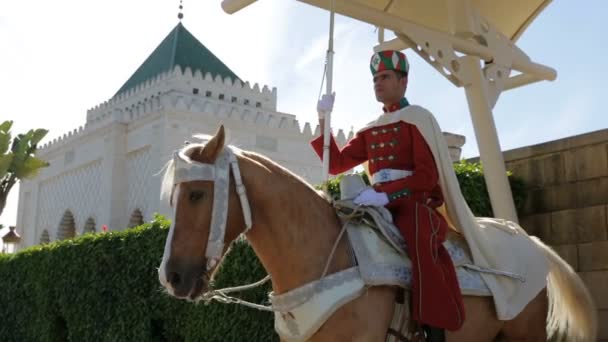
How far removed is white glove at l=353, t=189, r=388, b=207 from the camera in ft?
11.6

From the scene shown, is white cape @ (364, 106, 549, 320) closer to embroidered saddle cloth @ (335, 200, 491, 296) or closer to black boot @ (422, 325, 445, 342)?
embroidered saddle cloth @ (335, 200, 491, 296)

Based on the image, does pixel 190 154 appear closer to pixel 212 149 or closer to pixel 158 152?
pixel 212 149

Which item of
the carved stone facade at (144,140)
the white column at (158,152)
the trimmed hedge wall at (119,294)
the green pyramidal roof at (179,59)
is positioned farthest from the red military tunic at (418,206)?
the green pyramidal roof at (179,59)

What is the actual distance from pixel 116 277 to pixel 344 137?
2190 centimetres

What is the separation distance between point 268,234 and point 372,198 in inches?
22.6

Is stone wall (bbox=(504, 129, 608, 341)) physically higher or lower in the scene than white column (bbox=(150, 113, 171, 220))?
lower

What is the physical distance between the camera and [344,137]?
30.8 meters

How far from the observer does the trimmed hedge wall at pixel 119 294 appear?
7.42 meters

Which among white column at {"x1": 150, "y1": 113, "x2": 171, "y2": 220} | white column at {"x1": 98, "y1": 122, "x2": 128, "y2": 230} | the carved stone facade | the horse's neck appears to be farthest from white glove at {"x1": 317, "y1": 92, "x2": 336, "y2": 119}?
white column at {"x1": 98, "y1": 122, "x2": 128, "y2": 230}

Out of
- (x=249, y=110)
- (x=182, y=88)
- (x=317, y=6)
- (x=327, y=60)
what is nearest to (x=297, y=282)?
(x=327, y=60)

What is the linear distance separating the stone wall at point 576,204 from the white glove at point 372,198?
3.44 meters

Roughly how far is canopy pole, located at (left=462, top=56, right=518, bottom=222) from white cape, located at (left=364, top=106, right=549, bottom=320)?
234 cm

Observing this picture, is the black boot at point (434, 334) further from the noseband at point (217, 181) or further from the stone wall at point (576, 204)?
the stone wall at point (576, 204)

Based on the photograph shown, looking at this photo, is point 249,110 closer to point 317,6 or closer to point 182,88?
point 182,88
